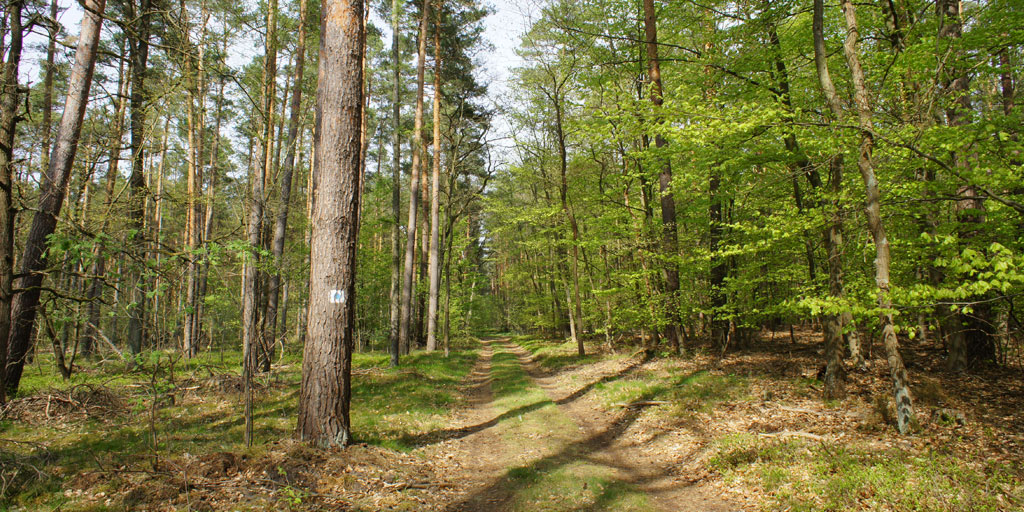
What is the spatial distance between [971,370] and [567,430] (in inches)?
333

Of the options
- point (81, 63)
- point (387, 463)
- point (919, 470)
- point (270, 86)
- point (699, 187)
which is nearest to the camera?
point (919, 470)

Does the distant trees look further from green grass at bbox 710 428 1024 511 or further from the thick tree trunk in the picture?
the thick tree trunk

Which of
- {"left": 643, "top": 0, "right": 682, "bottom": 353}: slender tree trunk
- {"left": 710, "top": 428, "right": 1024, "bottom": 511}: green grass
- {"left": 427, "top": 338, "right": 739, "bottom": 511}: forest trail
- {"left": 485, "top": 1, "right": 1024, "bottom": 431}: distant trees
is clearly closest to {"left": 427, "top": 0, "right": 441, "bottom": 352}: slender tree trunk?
{"left": 485, "top": 1, "right": 1024, "bottom": 431}: distant trees

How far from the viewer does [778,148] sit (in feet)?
27.5

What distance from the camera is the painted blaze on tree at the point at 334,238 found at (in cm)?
530

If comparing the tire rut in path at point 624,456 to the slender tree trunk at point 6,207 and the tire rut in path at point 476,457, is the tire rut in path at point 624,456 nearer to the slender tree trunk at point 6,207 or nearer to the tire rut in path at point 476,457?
the tire rut in path at point 476,457

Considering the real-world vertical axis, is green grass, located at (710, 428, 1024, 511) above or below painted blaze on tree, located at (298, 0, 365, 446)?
below

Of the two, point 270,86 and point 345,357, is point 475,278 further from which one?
point 345,357

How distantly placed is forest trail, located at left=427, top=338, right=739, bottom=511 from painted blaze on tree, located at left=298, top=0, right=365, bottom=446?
187 centimetres

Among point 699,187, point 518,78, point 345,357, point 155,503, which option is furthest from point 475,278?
point 155,503

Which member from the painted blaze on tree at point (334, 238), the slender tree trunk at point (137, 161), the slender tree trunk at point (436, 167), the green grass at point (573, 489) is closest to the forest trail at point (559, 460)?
the green grass at point (573, 489)

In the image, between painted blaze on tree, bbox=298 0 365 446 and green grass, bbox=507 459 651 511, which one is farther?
painted blaze on tree, bbox=298 0 365 446

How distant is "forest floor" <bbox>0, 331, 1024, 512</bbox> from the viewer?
161 inches

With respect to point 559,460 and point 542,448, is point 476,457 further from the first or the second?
point 559,460
